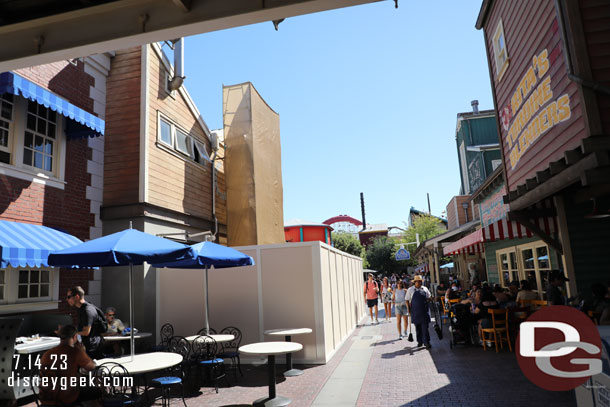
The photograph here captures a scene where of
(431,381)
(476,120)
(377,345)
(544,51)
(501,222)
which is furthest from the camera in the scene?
(476,120)

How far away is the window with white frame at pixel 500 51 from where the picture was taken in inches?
389

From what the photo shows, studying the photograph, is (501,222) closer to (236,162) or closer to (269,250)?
(269,250)

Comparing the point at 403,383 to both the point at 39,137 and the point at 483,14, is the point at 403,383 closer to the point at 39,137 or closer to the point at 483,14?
the point at 39,137

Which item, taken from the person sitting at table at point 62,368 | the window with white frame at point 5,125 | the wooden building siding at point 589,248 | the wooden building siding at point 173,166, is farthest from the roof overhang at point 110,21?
the wooden building siding at point 589,248

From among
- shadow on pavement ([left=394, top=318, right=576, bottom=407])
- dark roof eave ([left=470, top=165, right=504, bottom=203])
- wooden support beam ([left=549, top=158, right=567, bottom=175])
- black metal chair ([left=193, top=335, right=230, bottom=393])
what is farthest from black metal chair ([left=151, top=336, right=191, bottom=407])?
dark roof eave ([left=470, top=165, right=504, bottom=203])

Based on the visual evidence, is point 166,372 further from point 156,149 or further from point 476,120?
point 476,120

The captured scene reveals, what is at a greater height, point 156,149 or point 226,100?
point 226,100

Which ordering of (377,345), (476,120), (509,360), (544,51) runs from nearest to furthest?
(544,51)
(509,360)
(377,345)
(476,120)

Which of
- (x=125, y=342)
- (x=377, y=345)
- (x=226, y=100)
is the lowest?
(x=377, y=345)

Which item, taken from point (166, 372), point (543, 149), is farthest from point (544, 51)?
point (166, 372)

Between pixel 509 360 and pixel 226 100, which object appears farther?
pixel 226 100

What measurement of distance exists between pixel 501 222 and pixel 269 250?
5.61 m

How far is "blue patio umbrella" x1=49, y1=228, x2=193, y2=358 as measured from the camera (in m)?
5.84

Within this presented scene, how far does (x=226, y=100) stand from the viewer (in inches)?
600
